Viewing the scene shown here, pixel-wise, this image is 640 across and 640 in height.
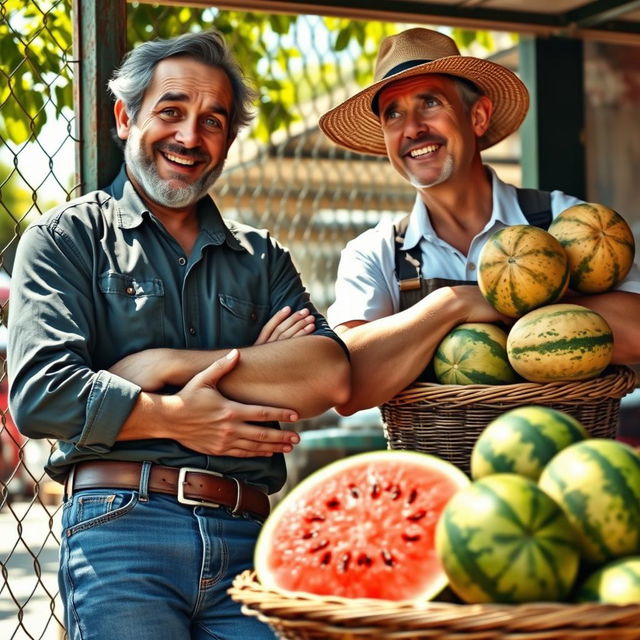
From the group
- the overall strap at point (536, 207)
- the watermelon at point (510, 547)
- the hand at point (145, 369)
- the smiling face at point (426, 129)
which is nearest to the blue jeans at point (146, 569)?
the hand at point (145, 369)

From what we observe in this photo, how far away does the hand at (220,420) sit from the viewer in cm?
297

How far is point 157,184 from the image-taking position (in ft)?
10.9

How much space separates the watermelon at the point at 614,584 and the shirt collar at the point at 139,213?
1759 millimetres

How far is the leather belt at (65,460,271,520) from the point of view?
2992mm

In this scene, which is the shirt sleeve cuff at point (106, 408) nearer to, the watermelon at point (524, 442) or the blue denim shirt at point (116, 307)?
the blue denim shirt at point (116, 307)

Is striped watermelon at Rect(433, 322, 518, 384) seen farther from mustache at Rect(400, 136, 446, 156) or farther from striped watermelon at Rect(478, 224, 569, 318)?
mustache at Rect(400, 136, 446, 156)

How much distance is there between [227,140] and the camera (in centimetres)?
352

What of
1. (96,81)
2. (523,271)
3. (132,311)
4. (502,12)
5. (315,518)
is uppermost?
(502,12)

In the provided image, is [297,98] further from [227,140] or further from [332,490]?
[332,490]

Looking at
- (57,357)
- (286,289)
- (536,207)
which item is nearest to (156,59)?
(286,289)

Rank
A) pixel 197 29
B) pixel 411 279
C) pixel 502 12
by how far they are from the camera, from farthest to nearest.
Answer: pixel 197 29
pixel 502 12
pixel 411 279

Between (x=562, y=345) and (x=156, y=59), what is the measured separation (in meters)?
1.58

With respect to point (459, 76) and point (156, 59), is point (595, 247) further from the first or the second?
point (156, 59)

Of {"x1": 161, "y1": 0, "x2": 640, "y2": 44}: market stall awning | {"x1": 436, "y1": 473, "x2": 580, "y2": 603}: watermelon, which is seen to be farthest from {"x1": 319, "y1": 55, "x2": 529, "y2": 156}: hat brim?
{"x1": 436, "y1": 473, "x2": 580, "y2": 603}: watermelon
